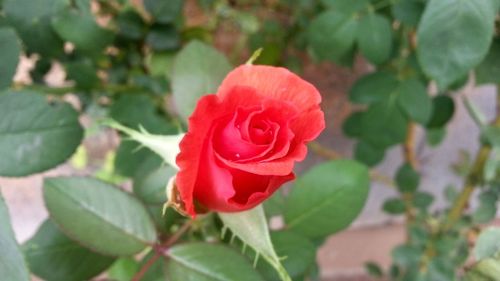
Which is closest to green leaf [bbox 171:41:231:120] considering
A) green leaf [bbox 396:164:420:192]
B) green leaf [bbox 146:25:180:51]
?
green leaf [bbox 146:25:180:51]

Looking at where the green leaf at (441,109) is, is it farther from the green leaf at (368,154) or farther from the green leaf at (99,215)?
the green leaf at (99,215)

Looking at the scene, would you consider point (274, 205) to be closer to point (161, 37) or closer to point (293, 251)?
point (293, 251)

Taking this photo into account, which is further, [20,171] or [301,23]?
[301,23]

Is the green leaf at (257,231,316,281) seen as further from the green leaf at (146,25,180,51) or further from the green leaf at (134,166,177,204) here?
the green leaf at (146,25,180,51)

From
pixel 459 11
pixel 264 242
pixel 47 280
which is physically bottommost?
pixel 47 280

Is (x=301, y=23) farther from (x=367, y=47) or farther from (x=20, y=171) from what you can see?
(x=20, y=171)

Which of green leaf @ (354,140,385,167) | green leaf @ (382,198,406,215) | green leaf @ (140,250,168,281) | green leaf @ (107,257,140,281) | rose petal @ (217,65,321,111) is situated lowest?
green leaf @ (382,198,406,215)

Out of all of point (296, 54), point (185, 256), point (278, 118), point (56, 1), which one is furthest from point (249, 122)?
point (296, 54)
